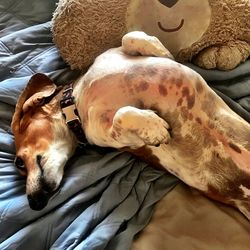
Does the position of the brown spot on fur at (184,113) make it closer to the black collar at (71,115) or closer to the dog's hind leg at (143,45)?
the dog's hind leg at (143,45)

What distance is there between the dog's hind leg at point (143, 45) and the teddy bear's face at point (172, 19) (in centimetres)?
9

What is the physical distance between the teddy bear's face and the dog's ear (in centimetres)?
35

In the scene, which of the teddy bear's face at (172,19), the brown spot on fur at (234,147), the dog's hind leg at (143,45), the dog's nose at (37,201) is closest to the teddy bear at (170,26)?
the teddy bear's face at (172,19)

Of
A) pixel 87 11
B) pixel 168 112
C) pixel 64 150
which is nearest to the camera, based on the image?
pixel 168 112

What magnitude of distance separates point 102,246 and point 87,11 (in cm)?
80

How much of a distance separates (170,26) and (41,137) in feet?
1.81

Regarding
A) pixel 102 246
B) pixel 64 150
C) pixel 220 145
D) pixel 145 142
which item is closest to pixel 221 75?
pixel 220 145

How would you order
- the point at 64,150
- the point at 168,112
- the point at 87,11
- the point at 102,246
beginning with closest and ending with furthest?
1. the point at 102,246
2. the point at 168,112
3. the point at 64,150
4. the point at 87,11

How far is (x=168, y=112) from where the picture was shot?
5.05ft

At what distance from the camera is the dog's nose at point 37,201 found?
1523 millimetres

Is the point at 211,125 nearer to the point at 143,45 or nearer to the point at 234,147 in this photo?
the point at 234,147

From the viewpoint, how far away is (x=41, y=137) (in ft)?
5.48

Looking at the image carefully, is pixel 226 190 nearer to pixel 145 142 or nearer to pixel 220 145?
pixel 220 145

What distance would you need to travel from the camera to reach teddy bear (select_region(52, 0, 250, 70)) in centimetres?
173
